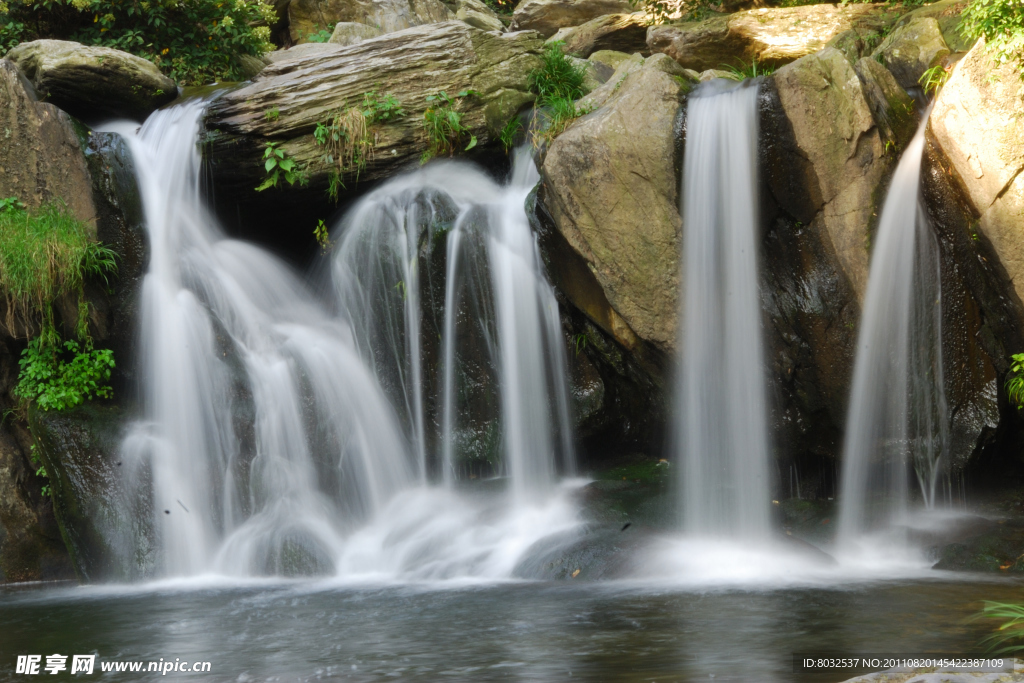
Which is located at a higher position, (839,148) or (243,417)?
(839,148)

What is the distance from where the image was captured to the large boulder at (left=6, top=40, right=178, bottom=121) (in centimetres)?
846

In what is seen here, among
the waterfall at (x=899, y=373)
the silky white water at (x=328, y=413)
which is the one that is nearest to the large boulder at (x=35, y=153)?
the silky white water at (x=328, y=413)

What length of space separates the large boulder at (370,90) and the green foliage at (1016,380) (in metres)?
5.28

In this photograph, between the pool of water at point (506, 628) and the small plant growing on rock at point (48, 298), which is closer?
the pool of water at point (506, 628)

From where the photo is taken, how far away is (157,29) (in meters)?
10.8

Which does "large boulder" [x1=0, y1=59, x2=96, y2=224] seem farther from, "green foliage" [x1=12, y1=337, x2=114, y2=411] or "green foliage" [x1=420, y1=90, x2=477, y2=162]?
"green foliage" [x1=420, y1=90, x2=477, y2=162]

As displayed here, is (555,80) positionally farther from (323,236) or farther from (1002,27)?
(1002,27)

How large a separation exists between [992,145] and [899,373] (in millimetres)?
1774

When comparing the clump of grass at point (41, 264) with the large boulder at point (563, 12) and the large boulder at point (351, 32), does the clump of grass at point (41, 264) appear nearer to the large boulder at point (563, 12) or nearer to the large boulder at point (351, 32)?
the large boulder at point (351, 32)

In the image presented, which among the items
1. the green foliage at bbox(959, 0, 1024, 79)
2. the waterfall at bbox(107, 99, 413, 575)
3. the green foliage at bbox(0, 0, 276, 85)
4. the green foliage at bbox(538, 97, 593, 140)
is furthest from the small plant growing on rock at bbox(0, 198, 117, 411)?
the green foliage at bbox(959, 0, 1024, 79)

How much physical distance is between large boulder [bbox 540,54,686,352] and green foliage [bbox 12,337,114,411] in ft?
15.1

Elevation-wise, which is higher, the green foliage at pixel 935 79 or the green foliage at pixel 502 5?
the green foliage at pixel 502 5

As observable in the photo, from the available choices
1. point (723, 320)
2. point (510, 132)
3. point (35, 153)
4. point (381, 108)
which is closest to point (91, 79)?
point (35, 153)

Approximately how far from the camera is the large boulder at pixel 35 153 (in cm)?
771
